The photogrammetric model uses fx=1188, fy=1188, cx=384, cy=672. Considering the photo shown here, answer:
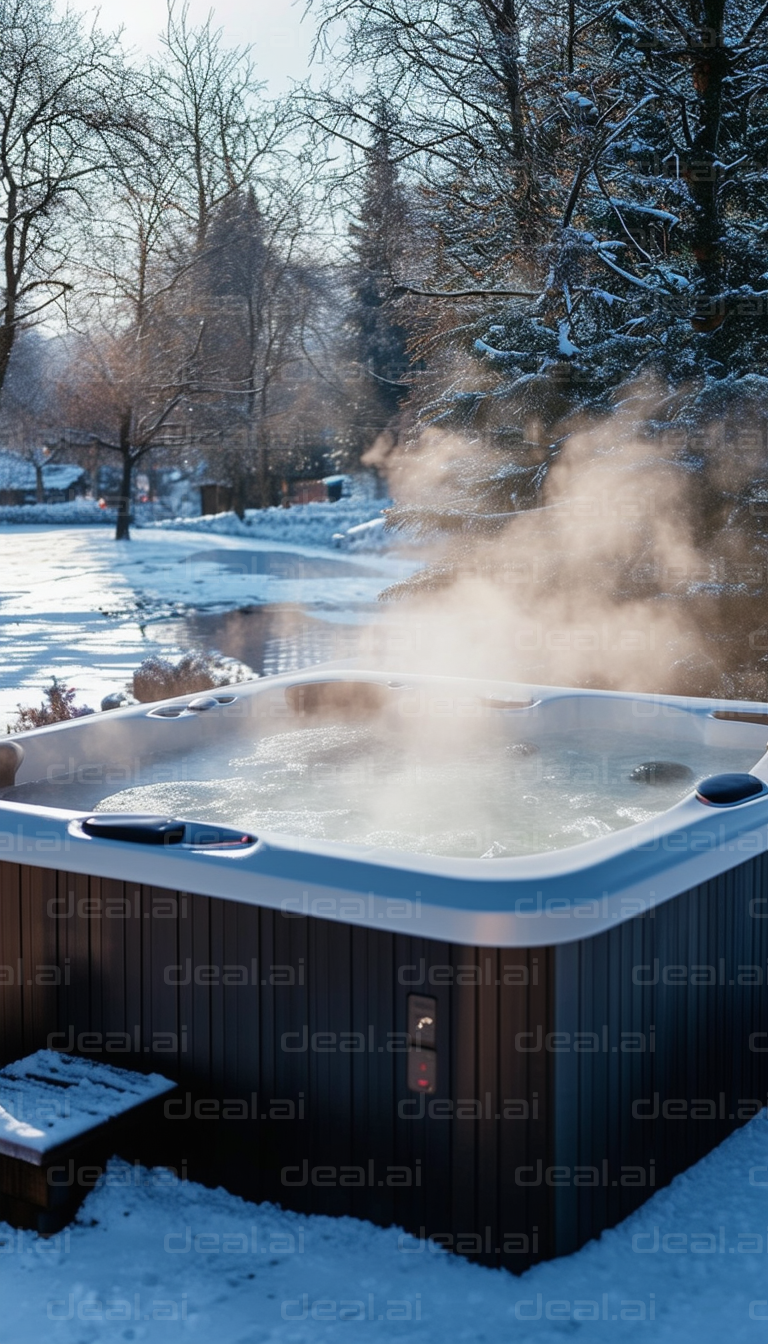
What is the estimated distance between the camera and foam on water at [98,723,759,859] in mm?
3320

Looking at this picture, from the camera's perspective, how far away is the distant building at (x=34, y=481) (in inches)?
1101

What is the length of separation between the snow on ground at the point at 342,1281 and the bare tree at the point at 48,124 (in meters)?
6.12

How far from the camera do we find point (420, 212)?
25.6ft

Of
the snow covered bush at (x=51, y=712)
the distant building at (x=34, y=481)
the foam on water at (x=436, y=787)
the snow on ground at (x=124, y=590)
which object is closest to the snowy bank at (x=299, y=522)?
the snow on ground at (x=124, y=590)

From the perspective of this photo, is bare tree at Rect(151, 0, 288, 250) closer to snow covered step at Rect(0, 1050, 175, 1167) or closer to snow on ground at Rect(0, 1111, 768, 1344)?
snow covered step at Rect(0, 1050, 175, 1167)

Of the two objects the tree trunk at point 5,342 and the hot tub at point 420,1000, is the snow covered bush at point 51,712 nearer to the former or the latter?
the tree trunk at point 5,342

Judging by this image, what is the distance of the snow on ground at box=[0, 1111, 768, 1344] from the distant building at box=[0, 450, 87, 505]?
1000 inches

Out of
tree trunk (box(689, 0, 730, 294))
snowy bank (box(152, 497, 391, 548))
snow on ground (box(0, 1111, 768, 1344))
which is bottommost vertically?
snow on ground (box(0, 1111, 768, 1344))

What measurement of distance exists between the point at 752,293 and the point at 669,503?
114 centimetres

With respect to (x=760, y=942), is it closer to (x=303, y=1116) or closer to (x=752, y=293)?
(x=303, y=1116)

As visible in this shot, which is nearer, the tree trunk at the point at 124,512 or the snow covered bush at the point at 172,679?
the snow covered bush at the point at 172,679

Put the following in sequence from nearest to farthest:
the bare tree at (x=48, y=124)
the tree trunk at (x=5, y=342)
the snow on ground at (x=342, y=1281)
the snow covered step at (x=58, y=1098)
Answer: the snow on ground at (x=342, y=1281) < the snow covered step at (x=58, y=1098) < the bare tree at (x=48, y=124) < the tree trunk at (x=5, y=342)

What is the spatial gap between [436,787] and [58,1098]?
188cm

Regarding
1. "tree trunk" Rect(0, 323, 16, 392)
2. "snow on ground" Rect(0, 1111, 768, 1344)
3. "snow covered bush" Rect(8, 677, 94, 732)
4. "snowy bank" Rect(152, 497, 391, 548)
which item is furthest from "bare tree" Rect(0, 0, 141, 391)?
"snowy bank" Rect(152, 497, 391, 548)
